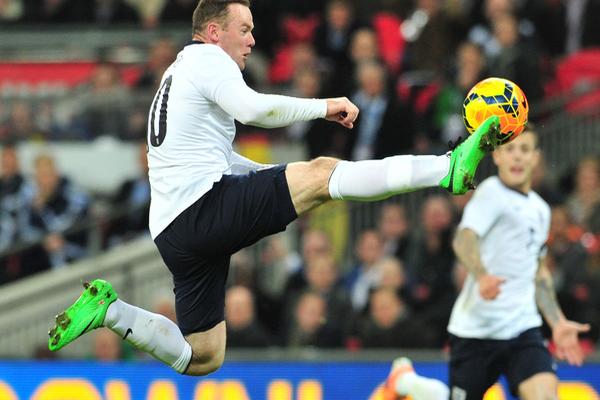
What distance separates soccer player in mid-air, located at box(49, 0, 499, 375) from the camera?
7660 millimetres

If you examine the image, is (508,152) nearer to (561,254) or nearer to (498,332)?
(498,332)

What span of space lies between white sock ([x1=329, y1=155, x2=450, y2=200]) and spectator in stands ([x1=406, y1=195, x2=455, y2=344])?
4.79 m

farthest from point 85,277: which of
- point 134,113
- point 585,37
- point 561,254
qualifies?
point 585,37

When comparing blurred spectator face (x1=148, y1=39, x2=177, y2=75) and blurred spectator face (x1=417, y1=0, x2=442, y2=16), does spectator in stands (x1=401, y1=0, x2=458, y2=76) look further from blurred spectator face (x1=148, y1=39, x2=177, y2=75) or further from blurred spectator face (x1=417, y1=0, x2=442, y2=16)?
blurred spectator face (x1=148, y1=39, x2=177, y2=75)

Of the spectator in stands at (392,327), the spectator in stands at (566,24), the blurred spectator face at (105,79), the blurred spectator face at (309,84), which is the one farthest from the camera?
the blurred spectator face at (105,79)

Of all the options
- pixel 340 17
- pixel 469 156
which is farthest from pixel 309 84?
pixel 469 156

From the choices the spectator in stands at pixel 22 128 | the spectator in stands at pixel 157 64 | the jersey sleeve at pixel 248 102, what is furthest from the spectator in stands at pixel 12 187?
the jersey sleeve at pixel 248 102

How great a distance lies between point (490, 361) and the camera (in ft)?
30.8

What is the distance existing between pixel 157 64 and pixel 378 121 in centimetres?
350

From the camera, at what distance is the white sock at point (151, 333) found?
845 cm

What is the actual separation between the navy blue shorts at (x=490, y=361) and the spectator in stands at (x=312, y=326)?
3136mm

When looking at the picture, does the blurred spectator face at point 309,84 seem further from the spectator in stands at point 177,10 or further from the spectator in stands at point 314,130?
the spectator in stands at point 177,10

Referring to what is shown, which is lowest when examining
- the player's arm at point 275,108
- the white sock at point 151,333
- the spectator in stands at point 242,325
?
the spectator in stands at point 242,325

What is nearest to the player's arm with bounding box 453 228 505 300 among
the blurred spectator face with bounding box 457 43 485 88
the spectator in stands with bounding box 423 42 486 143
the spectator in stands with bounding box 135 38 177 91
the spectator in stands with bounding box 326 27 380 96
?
the spectator in stands with bounding box 423 42 486 143
